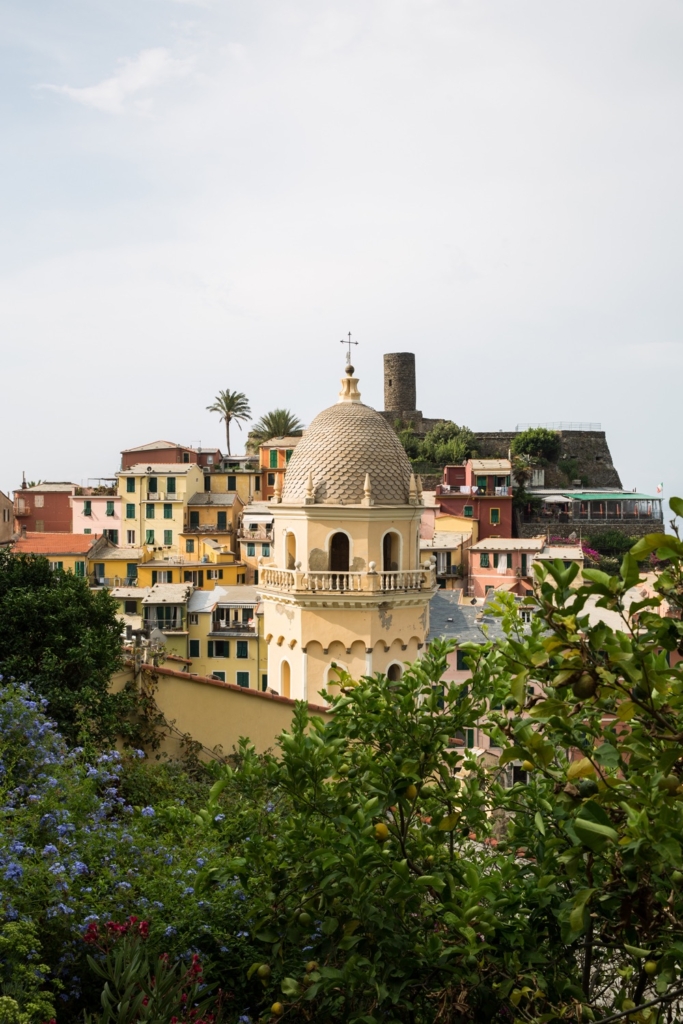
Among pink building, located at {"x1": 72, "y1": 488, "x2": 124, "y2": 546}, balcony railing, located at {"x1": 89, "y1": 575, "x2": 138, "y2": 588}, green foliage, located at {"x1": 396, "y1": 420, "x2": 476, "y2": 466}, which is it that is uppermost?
green foliage, located at {"x1": 396, "y1": 420, "x2": 476, "y2": 466}

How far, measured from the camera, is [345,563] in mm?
21641

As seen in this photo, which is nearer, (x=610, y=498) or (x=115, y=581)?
(x=115, y=581)

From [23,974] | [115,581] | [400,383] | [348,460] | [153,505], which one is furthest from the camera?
[400,383]

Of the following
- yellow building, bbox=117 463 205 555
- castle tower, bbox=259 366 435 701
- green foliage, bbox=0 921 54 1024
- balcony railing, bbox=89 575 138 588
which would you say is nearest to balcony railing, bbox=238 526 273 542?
yellow building, bbox=117 463 205 555

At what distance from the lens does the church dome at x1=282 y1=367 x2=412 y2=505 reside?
69.7 feet

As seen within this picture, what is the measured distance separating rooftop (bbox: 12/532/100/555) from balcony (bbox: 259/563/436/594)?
35.3 metres

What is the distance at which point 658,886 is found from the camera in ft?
19.8

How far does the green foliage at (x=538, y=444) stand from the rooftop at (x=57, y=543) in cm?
3905

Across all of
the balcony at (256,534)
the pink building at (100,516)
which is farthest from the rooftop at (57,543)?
the balcony at (256,534)

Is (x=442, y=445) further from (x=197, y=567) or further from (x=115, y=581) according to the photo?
(x=115, y=581)

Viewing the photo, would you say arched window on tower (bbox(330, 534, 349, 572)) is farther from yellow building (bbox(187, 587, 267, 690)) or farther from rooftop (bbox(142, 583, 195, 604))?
rooftop (bbox(142, 583, 195, 604))

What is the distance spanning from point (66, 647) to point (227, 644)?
3073 cm

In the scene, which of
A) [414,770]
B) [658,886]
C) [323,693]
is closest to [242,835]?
[323,693]

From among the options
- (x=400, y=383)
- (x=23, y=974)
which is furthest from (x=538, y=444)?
(x=23, y=974)
